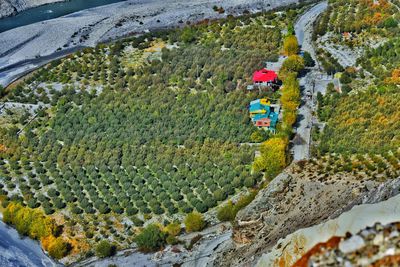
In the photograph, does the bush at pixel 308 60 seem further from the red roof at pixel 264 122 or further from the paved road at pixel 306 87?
the red roof at pixel 264 122

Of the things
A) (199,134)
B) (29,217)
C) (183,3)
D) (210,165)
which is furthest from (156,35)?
(29,217)

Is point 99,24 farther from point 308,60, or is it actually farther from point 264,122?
point 264,122

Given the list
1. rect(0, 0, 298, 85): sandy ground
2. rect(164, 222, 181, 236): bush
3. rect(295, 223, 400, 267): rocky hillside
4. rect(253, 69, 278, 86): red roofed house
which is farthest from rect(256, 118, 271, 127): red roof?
rect(295, 223, 400, 267): rocky hillside

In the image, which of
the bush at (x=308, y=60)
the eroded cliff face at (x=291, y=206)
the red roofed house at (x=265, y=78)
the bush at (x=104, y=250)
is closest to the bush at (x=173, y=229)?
the bush at (x=104, y=250)

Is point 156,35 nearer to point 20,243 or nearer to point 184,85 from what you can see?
point 184,85

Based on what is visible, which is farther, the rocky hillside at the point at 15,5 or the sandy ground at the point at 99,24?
the rocky hillside at the point at 15,5

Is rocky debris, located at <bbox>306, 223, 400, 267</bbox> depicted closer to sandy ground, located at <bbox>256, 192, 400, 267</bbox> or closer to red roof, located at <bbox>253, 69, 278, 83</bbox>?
sandy ground, located at <bbox>256, 192, 400, 267</bbox>
